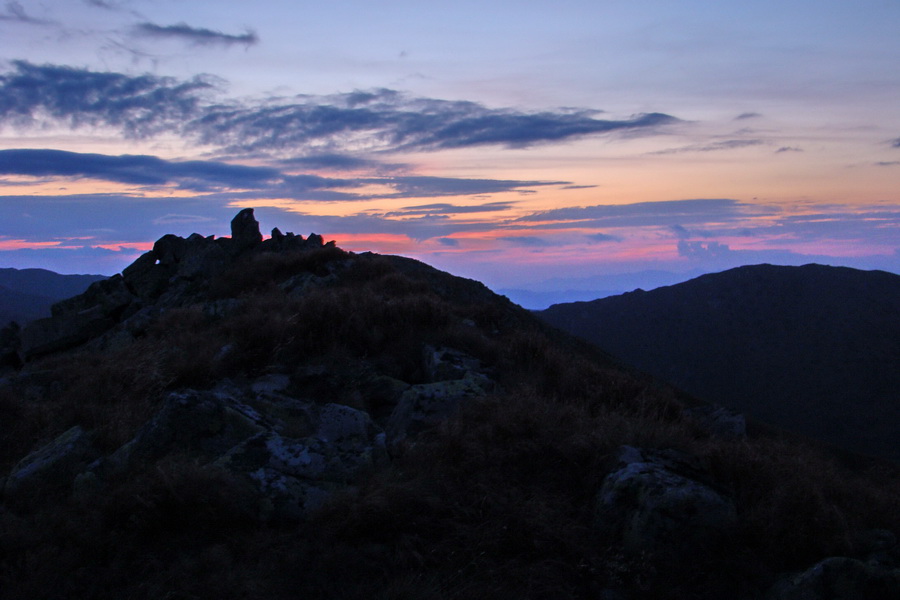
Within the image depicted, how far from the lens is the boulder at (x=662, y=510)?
377cm

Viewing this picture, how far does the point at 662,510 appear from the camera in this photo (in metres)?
3.83

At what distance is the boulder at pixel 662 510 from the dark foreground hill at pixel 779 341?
103 ft

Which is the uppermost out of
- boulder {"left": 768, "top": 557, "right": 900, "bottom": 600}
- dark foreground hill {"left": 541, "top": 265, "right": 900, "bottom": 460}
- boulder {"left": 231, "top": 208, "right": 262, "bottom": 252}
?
boulder {"left": 231, "top": 208, "right": 262, "bottom": 252}

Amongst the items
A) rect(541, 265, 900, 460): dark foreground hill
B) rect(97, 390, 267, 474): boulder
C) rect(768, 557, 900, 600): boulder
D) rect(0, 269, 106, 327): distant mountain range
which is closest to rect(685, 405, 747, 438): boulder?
rect(768, 557, 900, 600): boulder

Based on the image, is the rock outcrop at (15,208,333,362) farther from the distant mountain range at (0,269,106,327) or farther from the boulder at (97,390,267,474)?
the distant mountain range at (0,269,106,327)

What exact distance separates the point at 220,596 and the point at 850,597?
3467mm

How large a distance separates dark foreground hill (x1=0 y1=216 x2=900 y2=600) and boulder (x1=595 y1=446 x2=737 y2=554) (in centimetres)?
1

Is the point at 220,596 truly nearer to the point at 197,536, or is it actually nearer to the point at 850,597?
the point at 197,536

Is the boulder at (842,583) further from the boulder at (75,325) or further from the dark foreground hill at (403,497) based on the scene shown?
the boulder at (75,325)

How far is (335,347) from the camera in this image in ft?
25.5


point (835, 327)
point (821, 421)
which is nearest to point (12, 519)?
point (821, 421)

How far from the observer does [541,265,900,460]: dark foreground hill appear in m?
35.2

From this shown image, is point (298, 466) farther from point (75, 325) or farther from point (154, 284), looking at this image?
point (154, 284)

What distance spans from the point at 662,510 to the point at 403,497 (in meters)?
1.69
